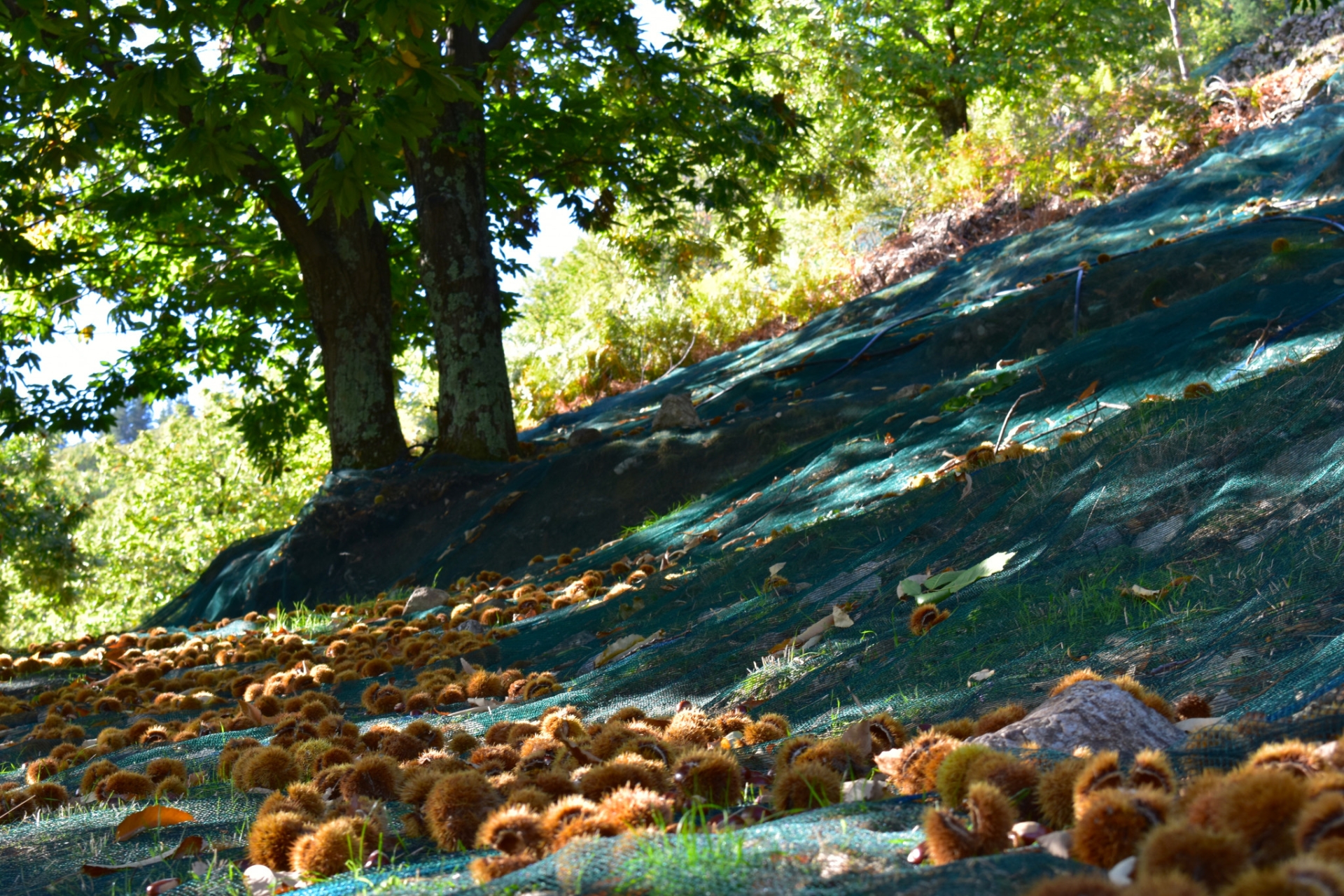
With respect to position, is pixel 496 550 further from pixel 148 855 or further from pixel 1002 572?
pixel 148 855

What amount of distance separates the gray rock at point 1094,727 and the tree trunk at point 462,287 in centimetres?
717

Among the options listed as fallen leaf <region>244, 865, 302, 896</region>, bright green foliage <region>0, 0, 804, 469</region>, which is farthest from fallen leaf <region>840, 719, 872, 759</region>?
bright green foliage <region>0, 0, 804, 469</region>

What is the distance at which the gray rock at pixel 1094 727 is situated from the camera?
148 centimetres

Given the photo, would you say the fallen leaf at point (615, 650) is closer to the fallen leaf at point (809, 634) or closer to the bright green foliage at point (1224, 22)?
the fallen leaf at point (809, 634)

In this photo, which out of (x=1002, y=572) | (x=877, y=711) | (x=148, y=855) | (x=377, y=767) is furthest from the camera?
(x=1002, y=572)

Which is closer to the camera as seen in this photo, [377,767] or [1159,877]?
[1159,877]

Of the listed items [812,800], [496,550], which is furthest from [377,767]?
[496,550]

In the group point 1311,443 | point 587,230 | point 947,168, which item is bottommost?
point 1311,443

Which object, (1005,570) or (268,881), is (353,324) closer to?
(1005,570)

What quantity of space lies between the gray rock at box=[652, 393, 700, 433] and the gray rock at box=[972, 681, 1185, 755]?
6039 millimetres

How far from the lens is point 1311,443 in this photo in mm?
2543

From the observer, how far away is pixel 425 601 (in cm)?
588

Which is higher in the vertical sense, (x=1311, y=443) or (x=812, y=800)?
(x=1311, y=443)

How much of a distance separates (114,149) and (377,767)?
10.5 metres
